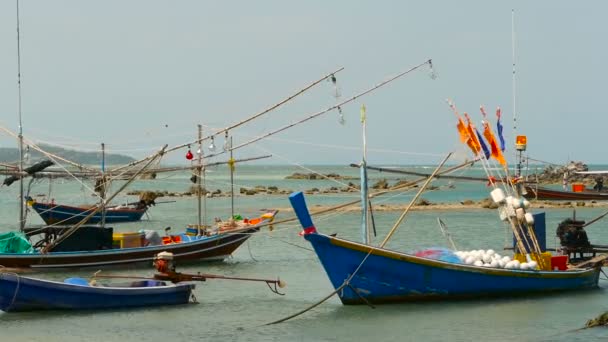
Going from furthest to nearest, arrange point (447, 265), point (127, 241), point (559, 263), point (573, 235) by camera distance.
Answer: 1. point (127, 241)
2. point (573, 235)
3. point (559, 263)
4. point (447, 265)

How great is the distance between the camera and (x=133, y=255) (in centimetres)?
2586

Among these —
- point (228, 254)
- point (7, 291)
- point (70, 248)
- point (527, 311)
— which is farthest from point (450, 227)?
point (7, 291)

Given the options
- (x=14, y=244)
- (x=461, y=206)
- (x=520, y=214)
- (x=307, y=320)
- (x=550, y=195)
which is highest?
(x=461, y=206)

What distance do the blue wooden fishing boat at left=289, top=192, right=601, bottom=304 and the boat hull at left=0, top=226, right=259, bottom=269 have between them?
8.94 m

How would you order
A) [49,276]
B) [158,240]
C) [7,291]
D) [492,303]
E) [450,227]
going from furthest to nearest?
1. [450,227]
2. [158,240]
3. [49,276]
4. [492,303]
5. [7,291]

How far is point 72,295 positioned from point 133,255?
7.66 meters

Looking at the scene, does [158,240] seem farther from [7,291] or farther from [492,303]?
[492,303]

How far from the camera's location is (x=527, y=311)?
1861 cm

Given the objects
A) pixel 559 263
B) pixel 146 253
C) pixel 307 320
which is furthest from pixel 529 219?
pixel 146 253

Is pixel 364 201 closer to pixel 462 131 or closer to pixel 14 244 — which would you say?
pixel 462 131

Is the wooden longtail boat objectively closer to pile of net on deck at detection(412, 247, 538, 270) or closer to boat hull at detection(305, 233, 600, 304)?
pile of net on deck at detection(412, 247, 538, 270)

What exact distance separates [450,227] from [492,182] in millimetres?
22657

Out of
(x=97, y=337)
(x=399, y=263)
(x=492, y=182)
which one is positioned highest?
(x=492, y=182)

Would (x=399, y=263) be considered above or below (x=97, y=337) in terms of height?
above
